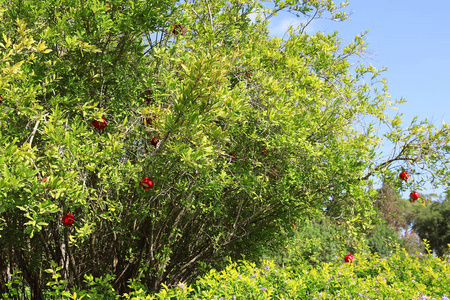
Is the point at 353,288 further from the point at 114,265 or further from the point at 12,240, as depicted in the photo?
the point at 12,240

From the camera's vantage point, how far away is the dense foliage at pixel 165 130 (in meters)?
2.90

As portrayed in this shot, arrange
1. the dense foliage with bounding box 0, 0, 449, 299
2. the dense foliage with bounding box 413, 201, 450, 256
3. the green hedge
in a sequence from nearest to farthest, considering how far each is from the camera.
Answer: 1. the dense foliage with bounding box 0, 0, 449, 299
2. the green hedge
3. the dense foliage with bounding box 413, 201, 450, 256

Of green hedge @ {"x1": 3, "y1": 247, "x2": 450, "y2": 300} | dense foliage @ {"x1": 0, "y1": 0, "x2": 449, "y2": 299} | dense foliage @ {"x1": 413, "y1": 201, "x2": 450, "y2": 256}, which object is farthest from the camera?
dense foliage @ {"x1": 413, "y1": 201, "x2": 450, "y2": 256}

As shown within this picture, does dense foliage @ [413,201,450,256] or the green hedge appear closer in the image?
the green hedge

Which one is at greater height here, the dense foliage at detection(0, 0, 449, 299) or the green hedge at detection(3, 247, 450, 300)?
the dense foliage at detection(0, 0, 449, 299)

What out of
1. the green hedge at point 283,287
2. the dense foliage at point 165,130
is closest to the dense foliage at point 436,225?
the green hedge at point 283,287

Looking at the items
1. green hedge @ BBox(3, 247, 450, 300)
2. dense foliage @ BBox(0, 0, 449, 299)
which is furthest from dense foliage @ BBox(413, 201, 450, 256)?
dense foliage @ BBox(0, 0, 449, 299)

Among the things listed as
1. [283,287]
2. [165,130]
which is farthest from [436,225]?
[165,130]

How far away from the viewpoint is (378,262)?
229 inches

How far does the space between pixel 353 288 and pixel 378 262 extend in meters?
1.87

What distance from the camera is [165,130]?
9.52ft

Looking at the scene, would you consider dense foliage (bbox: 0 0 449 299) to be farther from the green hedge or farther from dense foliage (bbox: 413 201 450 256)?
dense foliage (bbox: 413 201 450 256)

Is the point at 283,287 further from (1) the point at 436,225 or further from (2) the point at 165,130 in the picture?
(1) the point at 436,225

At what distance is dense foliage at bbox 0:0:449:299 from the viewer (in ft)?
9.52
